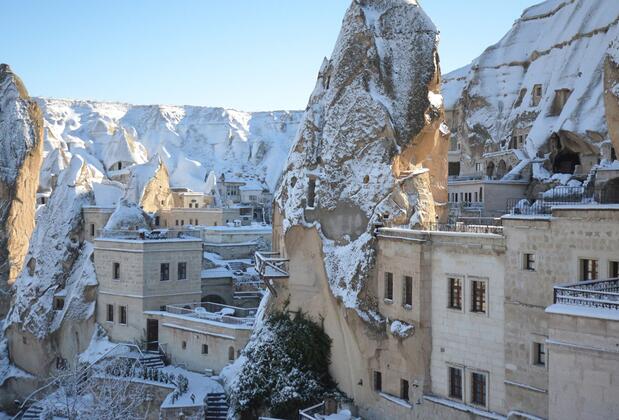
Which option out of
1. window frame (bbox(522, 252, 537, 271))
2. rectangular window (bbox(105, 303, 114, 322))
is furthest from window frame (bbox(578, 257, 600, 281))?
→ rectangular window (bbox(105, 303, 114, 322))

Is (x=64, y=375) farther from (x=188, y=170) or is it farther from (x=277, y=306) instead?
(x=188, y=170)

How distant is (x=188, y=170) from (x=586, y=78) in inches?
2817

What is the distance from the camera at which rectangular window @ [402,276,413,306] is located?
26.0 meters

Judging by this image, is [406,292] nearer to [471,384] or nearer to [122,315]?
[471,384]

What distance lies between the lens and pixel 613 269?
1955 cm

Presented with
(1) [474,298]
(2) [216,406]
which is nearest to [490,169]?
(2) [216,406]

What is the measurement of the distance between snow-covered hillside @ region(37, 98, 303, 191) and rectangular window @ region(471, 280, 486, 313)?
270 feet

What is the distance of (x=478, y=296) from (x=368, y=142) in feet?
27.9

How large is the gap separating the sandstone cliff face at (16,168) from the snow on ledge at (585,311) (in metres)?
50.9

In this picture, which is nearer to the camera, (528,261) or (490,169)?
(528,261)

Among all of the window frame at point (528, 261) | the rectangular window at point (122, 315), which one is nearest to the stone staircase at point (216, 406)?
the rectangular window at point (122, 315)

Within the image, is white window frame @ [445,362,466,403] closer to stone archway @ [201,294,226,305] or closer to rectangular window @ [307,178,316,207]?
rectangular window @ [307,178,316,207]

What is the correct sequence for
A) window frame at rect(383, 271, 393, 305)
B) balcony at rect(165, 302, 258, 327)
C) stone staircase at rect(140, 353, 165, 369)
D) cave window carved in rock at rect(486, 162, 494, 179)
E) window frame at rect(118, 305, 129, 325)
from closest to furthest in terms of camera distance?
window frame at rect(383, 271, 393, 305) < balcony at rect(165, 302, 258, 327) < stone staircase at rect(140, 353, 165, 369) < window frame at rect(118, 305, 129, 325) < cave window carved in rock at rect(486, 162, 494, 179)

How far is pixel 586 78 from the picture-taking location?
5172 centimetres
